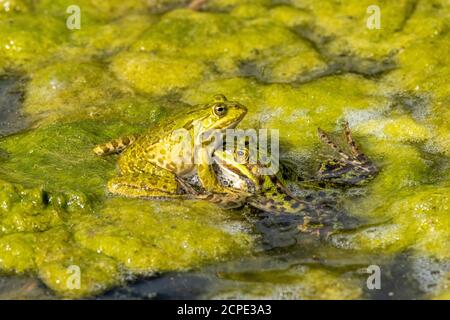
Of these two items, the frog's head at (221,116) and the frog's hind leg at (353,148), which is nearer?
the frog's head at (221,116)

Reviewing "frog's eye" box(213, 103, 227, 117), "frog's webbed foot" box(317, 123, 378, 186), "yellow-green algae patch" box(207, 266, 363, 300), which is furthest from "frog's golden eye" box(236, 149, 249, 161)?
"yellow-green algae patch" box(207, 266, 363, 300)

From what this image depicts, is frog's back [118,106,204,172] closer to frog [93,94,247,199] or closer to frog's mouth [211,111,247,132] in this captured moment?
frog [93,94,247,199]

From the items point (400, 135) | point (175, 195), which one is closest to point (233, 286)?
point (175, 195)

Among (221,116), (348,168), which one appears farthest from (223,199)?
(348,168)

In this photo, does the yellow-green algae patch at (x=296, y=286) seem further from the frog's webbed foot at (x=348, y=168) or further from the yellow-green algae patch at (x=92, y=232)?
the frog's webbed foot at (x=348, y=168)

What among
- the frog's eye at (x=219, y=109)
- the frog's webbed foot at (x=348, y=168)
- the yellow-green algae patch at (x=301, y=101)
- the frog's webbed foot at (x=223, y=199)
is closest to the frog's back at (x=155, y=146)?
the frog's eye at (x=219, y=109)

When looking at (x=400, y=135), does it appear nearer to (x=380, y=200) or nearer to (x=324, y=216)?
(x=380, y=200)
